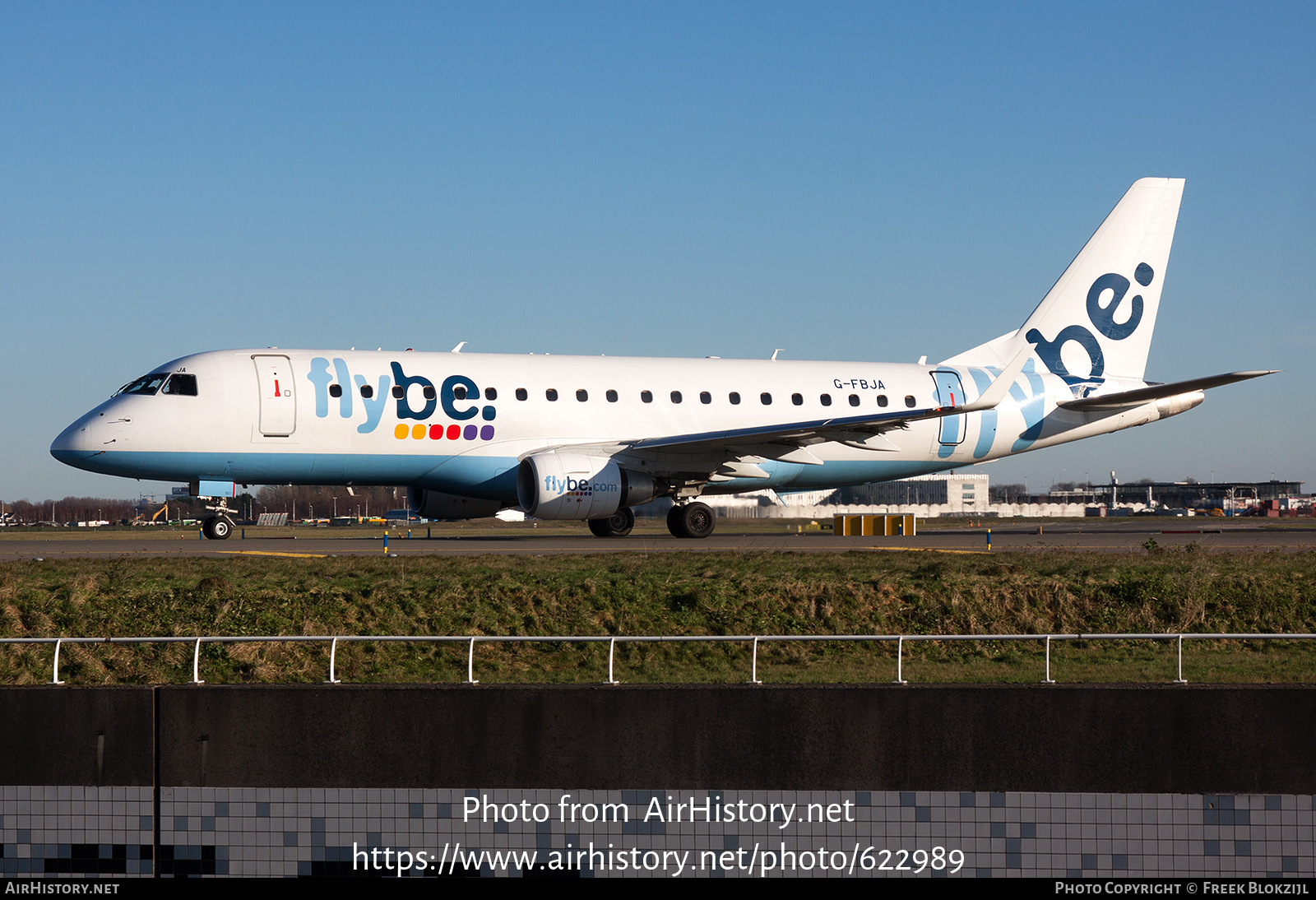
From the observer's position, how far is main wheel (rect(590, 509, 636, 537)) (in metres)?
31.6

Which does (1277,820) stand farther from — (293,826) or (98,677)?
(98,677)

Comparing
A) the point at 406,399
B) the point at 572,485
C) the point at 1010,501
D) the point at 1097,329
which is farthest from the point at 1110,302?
the point at 1010,501

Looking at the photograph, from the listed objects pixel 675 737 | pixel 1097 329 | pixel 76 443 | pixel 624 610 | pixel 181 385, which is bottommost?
pixel 675 737

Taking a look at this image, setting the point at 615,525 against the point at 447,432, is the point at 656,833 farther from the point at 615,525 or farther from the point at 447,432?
the point at 615,525

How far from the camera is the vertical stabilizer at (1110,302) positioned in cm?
3744

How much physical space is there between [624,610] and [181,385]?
47.8ft

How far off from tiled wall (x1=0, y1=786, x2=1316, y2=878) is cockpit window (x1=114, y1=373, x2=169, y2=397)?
18595mm

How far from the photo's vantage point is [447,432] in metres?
29.4

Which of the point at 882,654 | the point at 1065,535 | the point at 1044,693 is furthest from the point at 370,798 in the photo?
the point at 1065,535

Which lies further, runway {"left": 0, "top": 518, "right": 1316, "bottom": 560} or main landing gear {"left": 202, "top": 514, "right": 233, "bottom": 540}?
main landing gear {"left": 202, "top": 514, "right": 233, "bottom": 540}

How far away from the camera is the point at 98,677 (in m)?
15.8

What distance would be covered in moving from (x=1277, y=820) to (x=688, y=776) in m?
→ 5.05

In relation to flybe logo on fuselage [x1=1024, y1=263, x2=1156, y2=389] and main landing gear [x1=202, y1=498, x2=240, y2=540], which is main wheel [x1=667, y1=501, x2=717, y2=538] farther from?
flybe logo on fuselage [x1=1024, y1=263, x2=1156, y2=389]

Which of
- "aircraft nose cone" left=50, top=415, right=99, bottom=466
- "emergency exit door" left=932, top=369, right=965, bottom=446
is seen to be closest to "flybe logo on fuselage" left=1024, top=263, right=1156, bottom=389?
"emergency exit door" left=932, top=369, right=965, bottom=446
